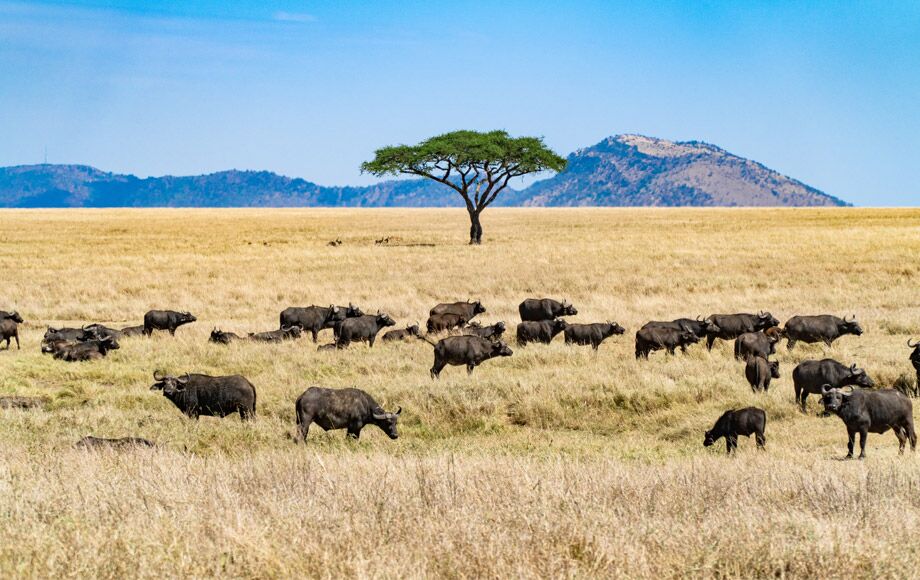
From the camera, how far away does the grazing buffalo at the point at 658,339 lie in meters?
18.5

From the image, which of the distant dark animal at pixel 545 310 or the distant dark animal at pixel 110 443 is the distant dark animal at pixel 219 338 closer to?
the distant dark animal at pixel 545 310

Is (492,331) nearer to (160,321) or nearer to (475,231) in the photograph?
(160,321)

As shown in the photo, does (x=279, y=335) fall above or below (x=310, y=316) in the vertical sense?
below

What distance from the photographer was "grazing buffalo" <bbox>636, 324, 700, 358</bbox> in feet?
60.8

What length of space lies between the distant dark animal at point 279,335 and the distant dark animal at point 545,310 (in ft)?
22.1

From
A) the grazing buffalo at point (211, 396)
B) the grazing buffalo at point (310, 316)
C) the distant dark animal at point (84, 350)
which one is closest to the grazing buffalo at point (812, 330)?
A: the grazing buffalo at point (310, 316)

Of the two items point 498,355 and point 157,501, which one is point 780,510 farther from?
point 498,355

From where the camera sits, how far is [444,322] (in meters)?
23.0

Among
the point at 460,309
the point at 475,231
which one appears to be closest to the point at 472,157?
the point at 475,231

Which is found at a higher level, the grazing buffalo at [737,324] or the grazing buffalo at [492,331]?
the grazing buffalo at [737,324]

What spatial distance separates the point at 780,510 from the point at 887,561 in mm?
1557

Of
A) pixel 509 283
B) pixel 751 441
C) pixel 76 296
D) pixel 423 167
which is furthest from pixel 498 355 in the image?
pixel 423 167

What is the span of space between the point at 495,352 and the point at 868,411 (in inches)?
310

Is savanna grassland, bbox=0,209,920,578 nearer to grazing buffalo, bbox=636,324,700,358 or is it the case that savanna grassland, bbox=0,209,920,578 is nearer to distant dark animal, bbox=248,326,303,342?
grazing buffalo, bbox=636,324,700,358
